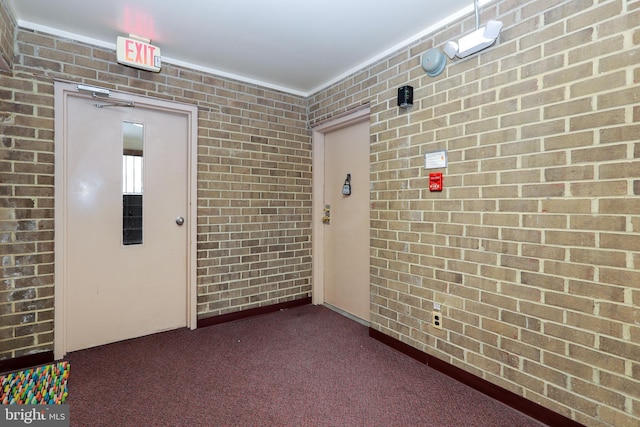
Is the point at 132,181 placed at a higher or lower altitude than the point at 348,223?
higher

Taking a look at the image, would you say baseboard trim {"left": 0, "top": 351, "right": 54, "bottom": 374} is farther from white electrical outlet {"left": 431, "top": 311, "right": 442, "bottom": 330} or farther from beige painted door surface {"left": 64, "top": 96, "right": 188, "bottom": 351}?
white electrical outlet {"left": 431, "top": 311, "right": 442, "bottom": 330}

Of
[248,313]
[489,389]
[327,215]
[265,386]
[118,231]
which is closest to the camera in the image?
[489,389]

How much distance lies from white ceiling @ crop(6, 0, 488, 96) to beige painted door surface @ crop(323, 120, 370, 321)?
31.2 inches

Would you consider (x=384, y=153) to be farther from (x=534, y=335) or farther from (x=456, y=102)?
(x=534, y=335)

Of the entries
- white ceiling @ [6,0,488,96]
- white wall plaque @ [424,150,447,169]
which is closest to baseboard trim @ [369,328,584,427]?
white wall plaque @ [424,150,447,169]

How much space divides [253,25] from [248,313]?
2654 millimetres

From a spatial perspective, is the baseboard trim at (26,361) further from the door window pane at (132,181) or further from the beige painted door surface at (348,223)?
the beige painted door surface at (348,223)

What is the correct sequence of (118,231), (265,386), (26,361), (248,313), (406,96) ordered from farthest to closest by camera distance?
(248,313), (118,231), (406,96), (26,361), (265,386)

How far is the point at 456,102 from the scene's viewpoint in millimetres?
2145

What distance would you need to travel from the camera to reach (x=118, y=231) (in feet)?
8.81

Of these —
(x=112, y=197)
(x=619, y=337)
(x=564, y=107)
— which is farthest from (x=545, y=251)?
(x=112, y=197)

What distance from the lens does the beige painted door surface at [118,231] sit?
2.52 m

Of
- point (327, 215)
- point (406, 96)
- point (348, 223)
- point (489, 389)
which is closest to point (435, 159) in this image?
point (406, 96)

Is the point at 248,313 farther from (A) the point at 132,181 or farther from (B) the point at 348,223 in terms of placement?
(A) the point at 132,181
